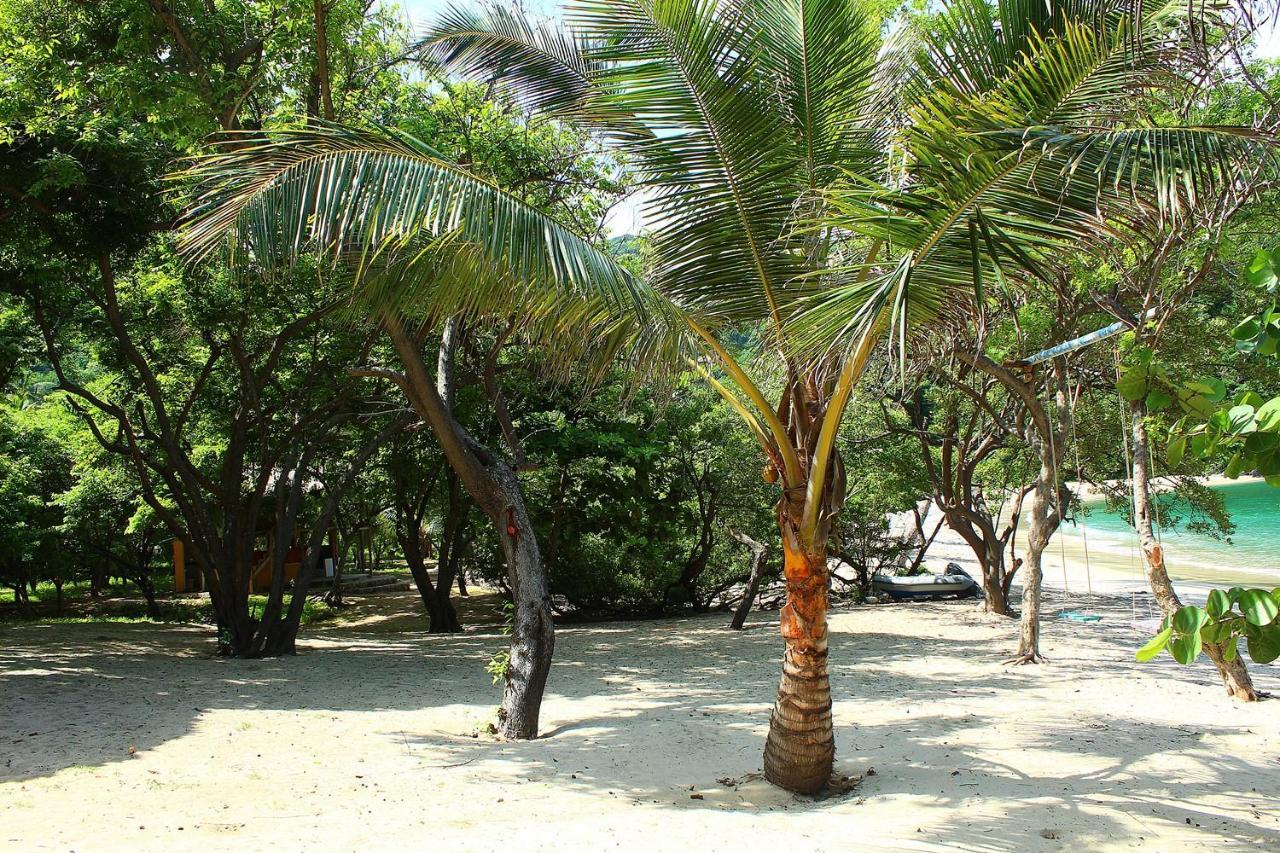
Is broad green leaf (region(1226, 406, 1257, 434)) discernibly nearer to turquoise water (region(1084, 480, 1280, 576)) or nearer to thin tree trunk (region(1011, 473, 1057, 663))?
thin tree trunk (region(1011, 473, 1057, 663))

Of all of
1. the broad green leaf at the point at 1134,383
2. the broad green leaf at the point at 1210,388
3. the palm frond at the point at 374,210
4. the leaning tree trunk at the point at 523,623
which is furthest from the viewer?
the leaning tree trunk at the point at 523,623

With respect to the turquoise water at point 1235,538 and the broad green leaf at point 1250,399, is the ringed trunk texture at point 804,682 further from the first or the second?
the turquoise water at point 1235,538

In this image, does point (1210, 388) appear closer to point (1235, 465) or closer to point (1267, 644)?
point (1235, 465)

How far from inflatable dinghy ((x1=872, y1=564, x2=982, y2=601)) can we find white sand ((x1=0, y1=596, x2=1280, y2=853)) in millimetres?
8765

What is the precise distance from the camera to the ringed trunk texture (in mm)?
5410

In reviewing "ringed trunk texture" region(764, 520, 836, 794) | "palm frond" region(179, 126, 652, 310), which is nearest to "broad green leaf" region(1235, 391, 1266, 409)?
"palm frond" region(179, 126, 652, 310)

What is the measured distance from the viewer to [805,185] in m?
5.32

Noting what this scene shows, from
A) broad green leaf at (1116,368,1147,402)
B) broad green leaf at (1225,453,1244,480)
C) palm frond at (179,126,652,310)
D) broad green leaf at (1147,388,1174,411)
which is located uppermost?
palm frond at (179,126,652,310)

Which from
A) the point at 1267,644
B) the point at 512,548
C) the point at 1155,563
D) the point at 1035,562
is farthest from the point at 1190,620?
the point at 1035,562

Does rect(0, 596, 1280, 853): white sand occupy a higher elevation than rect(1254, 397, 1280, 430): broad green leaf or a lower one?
lower

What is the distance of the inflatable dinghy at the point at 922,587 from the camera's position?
2019 centimetres

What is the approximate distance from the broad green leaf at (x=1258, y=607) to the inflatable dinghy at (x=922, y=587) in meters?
18.9

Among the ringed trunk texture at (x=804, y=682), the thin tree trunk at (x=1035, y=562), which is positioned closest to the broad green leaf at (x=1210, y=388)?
the ringed trunk texture at (x=804, y=682)

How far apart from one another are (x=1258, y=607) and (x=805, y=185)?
3.84 meters
